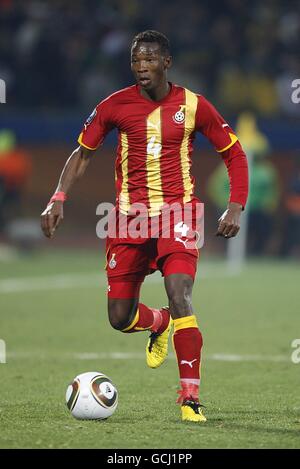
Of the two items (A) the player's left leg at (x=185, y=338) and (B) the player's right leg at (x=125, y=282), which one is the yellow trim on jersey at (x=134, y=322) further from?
(A) the player's left leg at (x=185, y=338)

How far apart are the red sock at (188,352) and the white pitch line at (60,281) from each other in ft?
25.8

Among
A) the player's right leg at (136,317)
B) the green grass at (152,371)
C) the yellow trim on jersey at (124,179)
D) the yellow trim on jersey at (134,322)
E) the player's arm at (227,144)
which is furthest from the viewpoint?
the yellow trim on jersey at (134,322)

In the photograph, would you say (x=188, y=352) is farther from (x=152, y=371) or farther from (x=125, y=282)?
(x=152, y=371)

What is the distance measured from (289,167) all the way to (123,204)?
42.8ft

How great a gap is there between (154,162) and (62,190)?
0.58m

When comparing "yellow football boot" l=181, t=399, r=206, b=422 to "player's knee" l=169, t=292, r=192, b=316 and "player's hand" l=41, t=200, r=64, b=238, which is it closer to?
"player's knee" l=169, t=292, r=192, b=316

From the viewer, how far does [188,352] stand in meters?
6.68

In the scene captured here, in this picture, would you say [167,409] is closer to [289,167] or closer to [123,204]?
[123,204]

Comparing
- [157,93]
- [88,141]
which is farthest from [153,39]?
[88,141]

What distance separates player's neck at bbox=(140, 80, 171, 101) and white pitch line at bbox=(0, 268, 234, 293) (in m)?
7.47

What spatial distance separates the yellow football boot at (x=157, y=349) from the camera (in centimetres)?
791

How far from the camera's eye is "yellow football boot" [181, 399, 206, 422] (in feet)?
21.3

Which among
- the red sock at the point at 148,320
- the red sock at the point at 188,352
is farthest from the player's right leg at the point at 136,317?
the red sock at the point at 188,352
